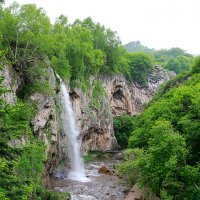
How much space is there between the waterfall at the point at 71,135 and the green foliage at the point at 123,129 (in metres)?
18.8

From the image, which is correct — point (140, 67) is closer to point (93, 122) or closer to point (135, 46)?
point (93, 122)

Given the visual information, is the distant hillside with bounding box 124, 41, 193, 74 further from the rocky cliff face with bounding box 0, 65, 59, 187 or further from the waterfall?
the rocky cliff face with bounding box 0, 65, 59, 187

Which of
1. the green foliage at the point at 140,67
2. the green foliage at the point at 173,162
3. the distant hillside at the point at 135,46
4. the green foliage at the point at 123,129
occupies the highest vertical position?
the distant hillside at the point at 135,46

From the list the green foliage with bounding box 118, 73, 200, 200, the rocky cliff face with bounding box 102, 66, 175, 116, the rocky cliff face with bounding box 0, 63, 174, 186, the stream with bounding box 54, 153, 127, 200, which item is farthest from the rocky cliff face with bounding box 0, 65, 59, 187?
the rocky cliff face with bounding box 102, 66, 175, 116

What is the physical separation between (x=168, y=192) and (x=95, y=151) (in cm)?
3047

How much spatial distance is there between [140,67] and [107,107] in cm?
2403

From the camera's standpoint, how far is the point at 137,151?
24.4 m

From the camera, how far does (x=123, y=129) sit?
5741 centimetres

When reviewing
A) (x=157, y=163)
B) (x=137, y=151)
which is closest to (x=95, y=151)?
(x=137, y=151)

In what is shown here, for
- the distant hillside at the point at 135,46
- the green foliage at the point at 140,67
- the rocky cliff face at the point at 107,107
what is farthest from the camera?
the distant hillside at the point at 135,46

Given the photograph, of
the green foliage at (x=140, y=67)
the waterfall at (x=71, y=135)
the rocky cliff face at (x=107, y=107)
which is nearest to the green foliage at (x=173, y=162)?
the waterfall at (x=71, y=135)

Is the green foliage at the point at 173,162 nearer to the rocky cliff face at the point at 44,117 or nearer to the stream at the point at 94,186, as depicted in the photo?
the stream at the point at 94,186

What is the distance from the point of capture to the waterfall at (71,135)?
3481cm

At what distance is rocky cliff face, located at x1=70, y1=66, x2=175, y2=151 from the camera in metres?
43.9
